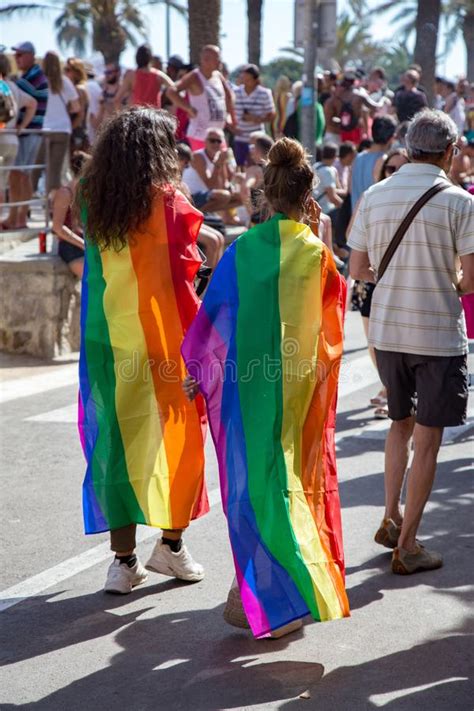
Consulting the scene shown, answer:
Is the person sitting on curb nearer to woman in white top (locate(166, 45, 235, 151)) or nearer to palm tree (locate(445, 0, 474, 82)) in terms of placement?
woman in white top (locate(166, 45, 235, 151))

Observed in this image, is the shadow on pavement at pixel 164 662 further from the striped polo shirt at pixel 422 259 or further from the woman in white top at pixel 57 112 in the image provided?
the woman in white top at pixel 57 112

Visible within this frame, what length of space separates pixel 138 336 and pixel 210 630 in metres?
1.23

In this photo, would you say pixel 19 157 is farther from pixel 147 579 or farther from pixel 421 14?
pixel 421 14

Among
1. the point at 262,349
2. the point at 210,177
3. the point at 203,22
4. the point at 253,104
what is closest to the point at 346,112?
the point at 253,104

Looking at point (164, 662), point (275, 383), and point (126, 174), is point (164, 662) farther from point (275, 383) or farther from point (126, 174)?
point (126, 174)

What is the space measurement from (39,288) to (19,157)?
238cm

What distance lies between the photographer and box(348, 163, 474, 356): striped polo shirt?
5.02 metres

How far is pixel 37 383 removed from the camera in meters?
9.55

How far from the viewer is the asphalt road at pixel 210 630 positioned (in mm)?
4027

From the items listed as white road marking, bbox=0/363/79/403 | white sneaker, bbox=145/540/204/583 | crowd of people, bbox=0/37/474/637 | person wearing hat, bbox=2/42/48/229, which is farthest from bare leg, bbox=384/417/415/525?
person wearing hat, bbox=2/42/48/229

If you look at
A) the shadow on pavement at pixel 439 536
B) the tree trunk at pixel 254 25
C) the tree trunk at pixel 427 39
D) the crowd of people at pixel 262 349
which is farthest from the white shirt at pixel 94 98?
the tree trunk at pixel 254 25

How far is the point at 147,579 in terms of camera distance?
5.25 m

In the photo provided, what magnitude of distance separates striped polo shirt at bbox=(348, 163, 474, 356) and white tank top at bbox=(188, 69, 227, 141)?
9553 millimetres

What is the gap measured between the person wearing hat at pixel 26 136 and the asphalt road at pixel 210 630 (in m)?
6.22
